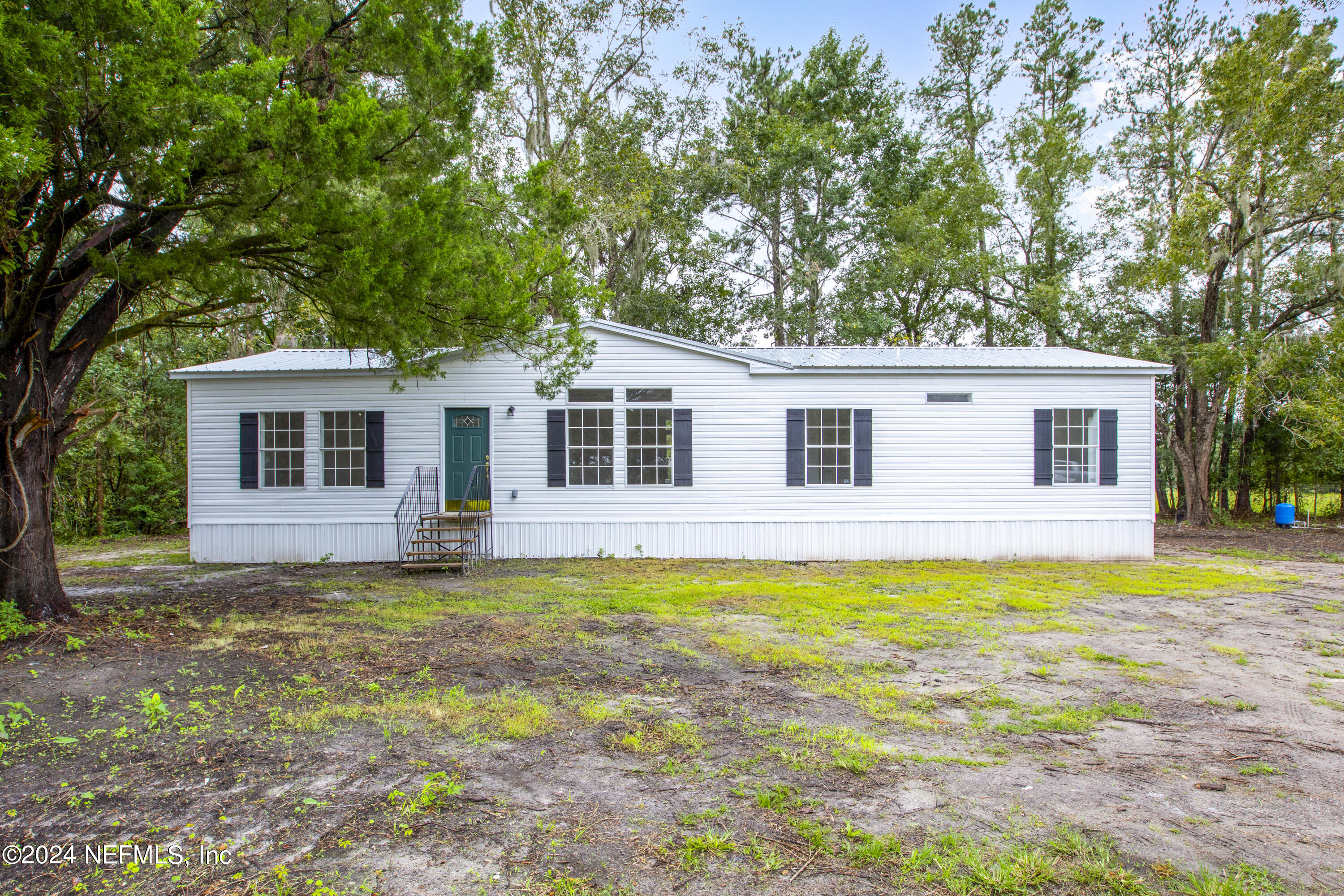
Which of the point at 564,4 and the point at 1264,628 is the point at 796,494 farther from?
the point at 564,4

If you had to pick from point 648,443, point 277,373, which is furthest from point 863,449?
point 277,373

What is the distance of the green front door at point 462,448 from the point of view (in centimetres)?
1086

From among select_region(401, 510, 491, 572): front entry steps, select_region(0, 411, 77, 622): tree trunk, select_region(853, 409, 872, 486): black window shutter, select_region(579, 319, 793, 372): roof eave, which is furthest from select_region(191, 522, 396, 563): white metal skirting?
select_region(853, 409, 872, 486): black window shutter

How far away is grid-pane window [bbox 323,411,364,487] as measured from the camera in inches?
428

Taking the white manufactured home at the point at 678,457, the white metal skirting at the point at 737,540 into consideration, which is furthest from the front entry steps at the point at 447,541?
the white metal skirting at the point at 737,540

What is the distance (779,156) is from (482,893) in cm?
2020

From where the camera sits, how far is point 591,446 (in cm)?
1096

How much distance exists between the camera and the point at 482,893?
2.36m

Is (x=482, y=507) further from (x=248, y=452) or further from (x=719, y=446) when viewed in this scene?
(x=719, y=446)

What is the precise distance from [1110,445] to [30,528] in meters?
14.1

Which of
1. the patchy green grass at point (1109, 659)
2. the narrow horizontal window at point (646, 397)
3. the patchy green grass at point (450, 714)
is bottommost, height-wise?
the patchy green grass at point (1109, 659)

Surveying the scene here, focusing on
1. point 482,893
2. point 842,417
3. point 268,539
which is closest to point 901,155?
point 842,417

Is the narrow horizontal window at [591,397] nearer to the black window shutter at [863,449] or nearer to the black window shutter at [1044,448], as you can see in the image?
the black window shutter at [863,449]

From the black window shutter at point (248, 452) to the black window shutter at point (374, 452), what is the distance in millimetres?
1843
